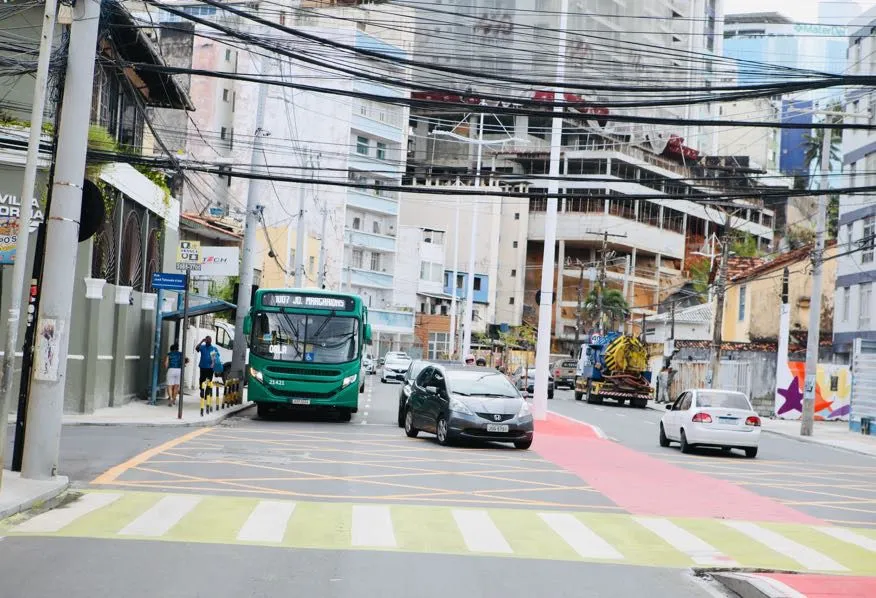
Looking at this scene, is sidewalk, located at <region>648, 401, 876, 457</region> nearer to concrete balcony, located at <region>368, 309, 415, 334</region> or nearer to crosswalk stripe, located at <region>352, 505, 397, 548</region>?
crosswalk stripe, located at <region>352, 505, 397, 548</region>

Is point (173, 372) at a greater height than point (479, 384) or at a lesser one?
lesser

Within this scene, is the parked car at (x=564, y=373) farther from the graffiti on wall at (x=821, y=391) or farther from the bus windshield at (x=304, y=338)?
the bus windshield at (x=304, y=338)

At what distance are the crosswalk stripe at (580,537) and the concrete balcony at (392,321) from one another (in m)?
79.6

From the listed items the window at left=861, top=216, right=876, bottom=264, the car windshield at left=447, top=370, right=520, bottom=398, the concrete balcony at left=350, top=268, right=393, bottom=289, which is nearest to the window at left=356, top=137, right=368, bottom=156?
the concrete balcony at left=350, top=268, right=393, bottom=289

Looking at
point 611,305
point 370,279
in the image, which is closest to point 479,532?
point 611,305

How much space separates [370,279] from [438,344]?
13765mm

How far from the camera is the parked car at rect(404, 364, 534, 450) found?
913 inches

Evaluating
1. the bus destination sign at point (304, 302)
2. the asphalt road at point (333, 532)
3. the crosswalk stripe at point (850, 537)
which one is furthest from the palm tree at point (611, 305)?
the crosswalk stripe at point (850, 537)

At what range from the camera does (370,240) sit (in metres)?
91.6

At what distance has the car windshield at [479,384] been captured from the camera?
23953mm

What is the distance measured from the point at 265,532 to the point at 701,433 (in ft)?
53.0

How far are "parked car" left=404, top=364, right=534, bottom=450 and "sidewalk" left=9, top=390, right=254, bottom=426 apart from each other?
5.52m

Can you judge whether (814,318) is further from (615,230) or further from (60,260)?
(615,230)

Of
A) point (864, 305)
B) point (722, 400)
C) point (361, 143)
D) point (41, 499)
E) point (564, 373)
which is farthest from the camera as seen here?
point (361, 143)
